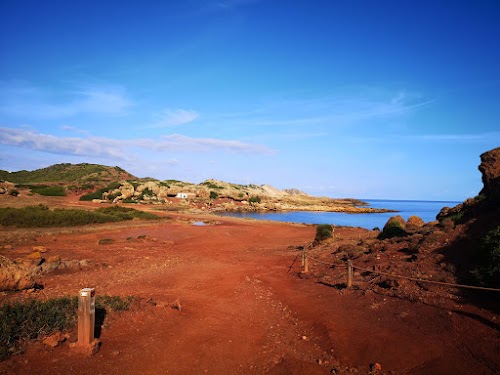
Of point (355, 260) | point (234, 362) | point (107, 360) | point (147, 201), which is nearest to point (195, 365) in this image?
point (234, 362)

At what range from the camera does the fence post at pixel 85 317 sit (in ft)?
20.0

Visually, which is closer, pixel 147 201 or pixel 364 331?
pixel 364 331

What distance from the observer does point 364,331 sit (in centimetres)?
776

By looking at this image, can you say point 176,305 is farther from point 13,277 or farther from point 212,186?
point 212,186

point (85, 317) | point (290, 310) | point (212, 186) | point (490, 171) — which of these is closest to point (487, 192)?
point (490, 171)

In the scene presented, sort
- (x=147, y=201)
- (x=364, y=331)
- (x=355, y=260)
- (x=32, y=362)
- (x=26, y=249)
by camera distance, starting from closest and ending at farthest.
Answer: (x=32, y=362) < (x=364, y=331) < (x=355, y=260) < (x=26, y=249) < (x=147, y=201)

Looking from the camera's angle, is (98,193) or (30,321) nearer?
(30,321)

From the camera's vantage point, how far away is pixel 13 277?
9.40m

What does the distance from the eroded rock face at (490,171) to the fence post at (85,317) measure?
15829 mm

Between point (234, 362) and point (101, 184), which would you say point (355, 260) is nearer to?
point (234, 362)

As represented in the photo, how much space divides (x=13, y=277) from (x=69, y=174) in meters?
97.8

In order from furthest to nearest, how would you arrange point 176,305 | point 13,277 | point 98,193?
point 98,193 → point 13,277 → point 176,305

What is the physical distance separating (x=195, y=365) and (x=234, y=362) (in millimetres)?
780

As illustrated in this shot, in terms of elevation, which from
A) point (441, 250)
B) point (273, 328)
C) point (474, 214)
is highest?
point (474, 214)
